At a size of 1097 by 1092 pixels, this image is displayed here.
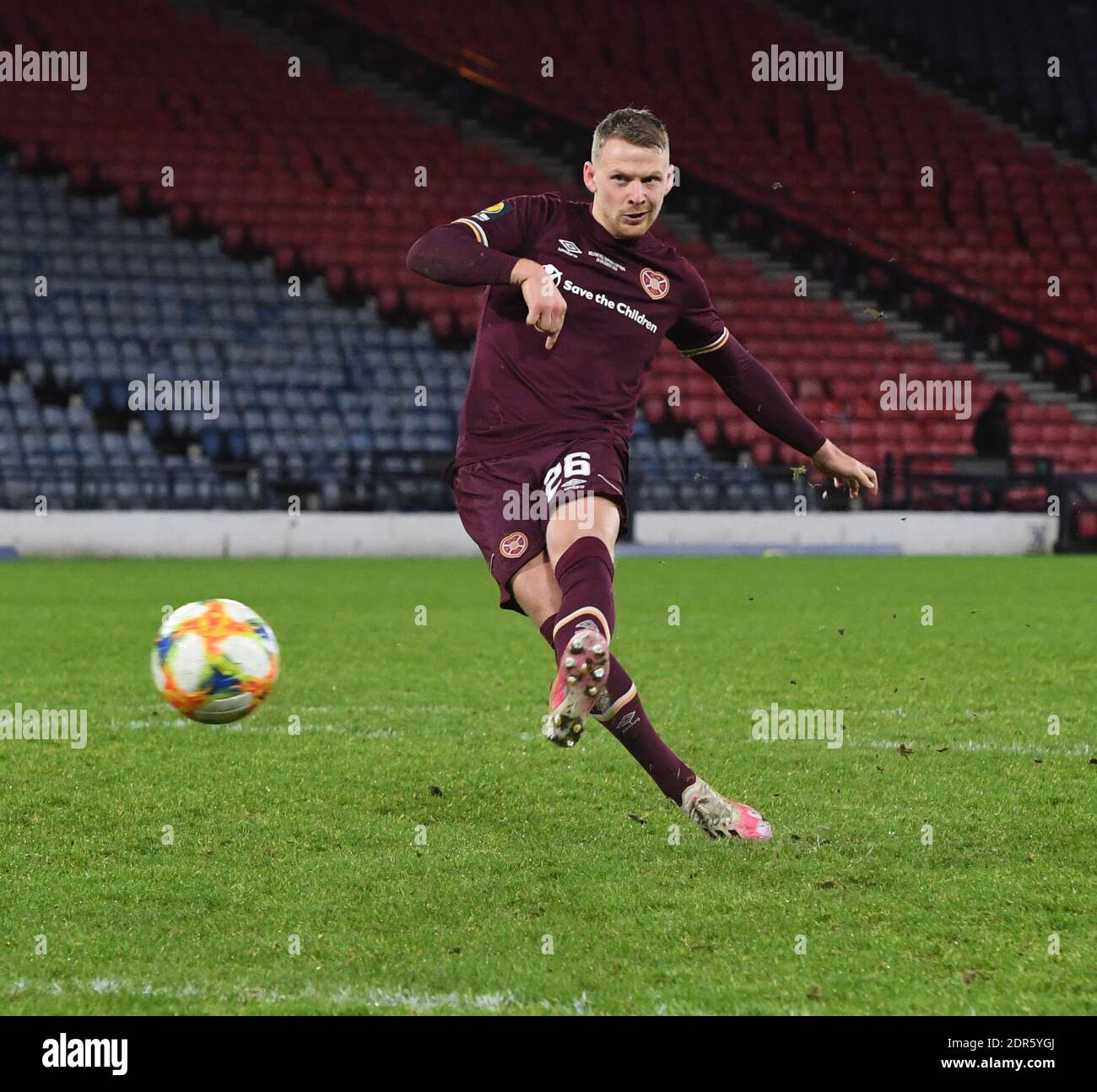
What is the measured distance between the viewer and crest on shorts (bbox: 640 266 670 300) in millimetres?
4500

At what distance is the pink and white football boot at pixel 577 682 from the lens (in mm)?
3652

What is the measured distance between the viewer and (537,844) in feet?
14.1

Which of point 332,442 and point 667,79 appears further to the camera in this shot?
point 667,79

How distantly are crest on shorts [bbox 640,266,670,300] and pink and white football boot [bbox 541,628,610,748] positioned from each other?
4.00 ft

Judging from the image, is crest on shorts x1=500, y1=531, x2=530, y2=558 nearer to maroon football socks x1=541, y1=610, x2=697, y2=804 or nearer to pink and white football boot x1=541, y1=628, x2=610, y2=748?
maroon football socks x1=541, y1=610, x2=697, y2=804

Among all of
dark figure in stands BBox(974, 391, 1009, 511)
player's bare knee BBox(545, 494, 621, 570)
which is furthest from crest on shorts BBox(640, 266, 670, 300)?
dark figure in stands BBox(974, 391, 1009, 511)

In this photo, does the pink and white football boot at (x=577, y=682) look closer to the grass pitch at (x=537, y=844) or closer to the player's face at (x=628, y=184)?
the grass pitch at (x=537, y=844)

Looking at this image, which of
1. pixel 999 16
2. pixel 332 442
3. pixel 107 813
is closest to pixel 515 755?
pixel 107 813

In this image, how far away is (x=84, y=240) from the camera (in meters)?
20.8

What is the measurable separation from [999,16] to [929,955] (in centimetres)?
2818

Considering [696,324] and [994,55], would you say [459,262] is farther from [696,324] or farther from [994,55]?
[994,55]

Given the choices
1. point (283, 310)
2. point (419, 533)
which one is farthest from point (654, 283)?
point (283, 310)

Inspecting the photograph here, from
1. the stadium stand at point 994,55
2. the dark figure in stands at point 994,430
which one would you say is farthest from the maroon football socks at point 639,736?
the stadium stand at point 994,55
